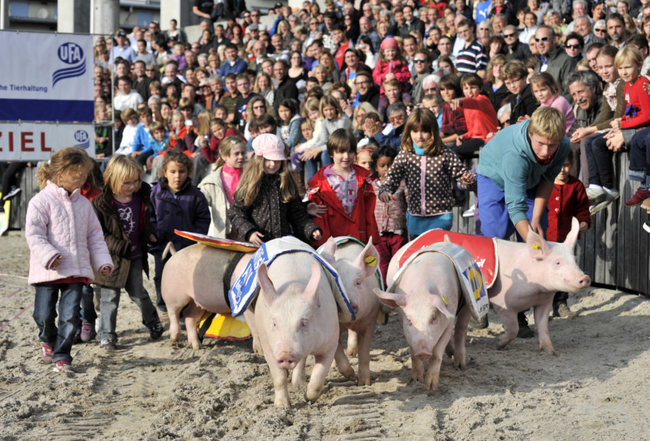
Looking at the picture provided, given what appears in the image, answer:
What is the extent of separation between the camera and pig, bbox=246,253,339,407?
4.38 metres

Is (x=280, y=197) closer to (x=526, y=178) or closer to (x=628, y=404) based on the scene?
(x=526, y=178)

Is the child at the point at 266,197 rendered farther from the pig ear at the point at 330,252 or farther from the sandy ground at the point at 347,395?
the pig ear at the point at 330,252

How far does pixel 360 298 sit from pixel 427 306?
519 mm

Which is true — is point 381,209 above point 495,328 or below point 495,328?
above

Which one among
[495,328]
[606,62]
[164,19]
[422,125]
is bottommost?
[495,328]

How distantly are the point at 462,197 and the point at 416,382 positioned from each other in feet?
13.2

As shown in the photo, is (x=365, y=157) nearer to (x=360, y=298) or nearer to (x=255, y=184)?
(x=255, y=184)

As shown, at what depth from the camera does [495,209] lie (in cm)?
656

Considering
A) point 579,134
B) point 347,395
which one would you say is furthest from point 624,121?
point 347,395

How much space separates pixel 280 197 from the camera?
664cm

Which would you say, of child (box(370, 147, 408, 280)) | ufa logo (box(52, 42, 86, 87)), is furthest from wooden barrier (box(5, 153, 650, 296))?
ufa logo (box(52, 42, 86, 87))

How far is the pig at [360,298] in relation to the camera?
5.16m

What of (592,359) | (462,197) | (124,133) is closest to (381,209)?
(462,197)

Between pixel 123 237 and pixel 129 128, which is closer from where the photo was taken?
pixel 123 237
